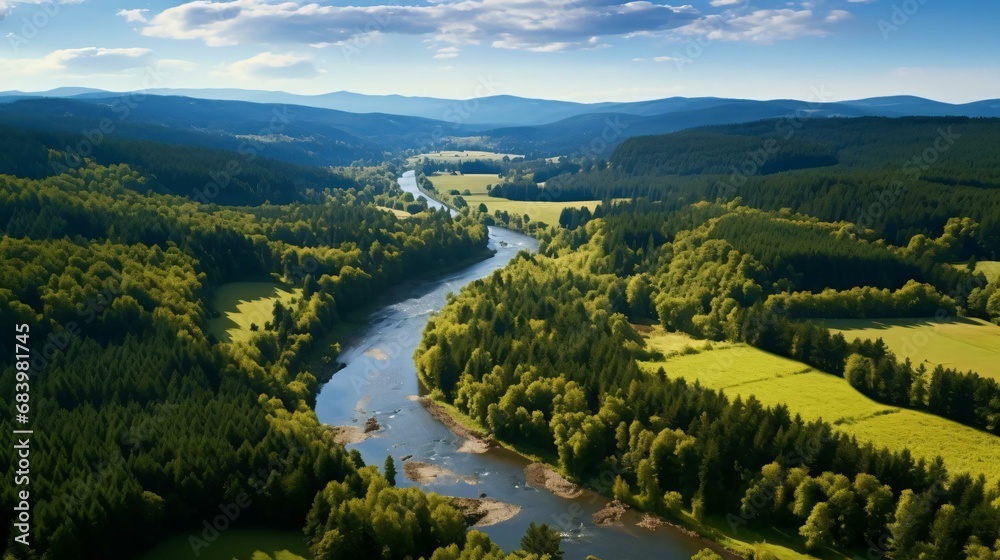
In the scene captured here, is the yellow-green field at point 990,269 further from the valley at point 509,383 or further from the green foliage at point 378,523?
the green foliage at point 378,523

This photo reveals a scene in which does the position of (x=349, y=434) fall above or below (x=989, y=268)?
below

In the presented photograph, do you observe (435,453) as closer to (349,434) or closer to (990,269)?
(349,434)

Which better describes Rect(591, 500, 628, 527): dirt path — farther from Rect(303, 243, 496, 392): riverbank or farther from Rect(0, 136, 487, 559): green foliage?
Rect(303, 243, 496, 392): riverbank

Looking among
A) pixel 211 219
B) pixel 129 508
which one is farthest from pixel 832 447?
pixel 211 219

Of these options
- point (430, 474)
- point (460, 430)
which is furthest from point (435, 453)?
point (460, 430)

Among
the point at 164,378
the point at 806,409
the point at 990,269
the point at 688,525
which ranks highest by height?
the point at 990,269

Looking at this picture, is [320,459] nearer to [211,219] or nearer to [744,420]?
Result: [744,420]
